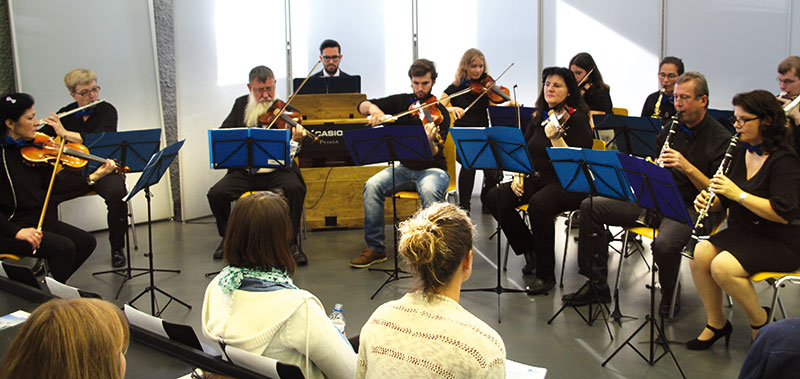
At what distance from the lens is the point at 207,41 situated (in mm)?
6164

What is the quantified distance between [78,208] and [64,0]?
1.70 metres

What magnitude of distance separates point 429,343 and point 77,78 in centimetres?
426

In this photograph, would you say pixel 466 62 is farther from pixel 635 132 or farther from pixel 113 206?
pixel 113 206

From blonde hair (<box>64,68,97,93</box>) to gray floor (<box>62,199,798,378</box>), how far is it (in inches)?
50.0

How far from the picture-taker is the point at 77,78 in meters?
4.84

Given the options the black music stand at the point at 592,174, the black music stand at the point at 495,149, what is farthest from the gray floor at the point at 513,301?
the black music stand at the point at 495,149

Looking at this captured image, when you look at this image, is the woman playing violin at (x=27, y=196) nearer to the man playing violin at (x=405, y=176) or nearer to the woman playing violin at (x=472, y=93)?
the man playing violin at (x=405, y=176)

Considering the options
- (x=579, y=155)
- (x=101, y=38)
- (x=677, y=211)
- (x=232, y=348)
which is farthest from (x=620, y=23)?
(x=232, y=348)

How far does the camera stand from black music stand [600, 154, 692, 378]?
282 centimetres

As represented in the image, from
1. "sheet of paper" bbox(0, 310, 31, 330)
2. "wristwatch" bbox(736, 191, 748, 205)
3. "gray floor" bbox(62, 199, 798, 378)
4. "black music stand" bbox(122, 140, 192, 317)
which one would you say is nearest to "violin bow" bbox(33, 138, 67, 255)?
"black music stand" bbox(122, 140, 192, 317)

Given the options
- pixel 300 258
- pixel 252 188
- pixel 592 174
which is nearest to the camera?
pixel 592 174

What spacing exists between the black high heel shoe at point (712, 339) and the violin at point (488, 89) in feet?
9.98

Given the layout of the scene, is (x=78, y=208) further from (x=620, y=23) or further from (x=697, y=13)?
(x=697, y=13)

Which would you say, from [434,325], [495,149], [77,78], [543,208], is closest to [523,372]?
[434,325]
